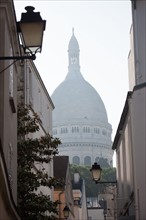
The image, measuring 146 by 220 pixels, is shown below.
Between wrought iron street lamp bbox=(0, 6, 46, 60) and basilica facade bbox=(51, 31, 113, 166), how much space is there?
17155cm

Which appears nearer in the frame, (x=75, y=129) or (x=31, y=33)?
(x=31, y=33)

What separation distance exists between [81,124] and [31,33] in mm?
177838

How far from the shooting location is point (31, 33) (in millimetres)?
8016

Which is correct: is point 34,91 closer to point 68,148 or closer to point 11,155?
point 11,155

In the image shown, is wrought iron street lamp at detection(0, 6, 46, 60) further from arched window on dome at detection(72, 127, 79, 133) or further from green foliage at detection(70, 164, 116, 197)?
arched window on dome at detection(72, 127, 79, 133)

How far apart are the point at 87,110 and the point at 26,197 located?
552ft

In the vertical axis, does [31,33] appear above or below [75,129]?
below

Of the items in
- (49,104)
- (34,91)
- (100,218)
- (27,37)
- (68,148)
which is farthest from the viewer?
(68,148)

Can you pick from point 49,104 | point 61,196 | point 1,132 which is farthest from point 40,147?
point 61,196

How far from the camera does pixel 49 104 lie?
40.0m

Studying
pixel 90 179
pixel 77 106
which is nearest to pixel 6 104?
pixel 90 179

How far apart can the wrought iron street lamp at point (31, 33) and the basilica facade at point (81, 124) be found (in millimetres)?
171547

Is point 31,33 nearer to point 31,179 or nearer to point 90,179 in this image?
point 31,179

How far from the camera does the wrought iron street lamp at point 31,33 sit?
26.0ft
